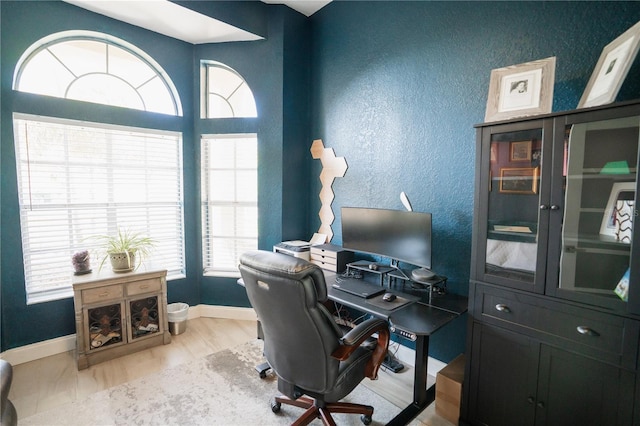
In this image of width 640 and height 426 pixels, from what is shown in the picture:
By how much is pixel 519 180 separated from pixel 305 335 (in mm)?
1365

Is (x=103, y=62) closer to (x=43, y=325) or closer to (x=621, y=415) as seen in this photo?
(x=43, y=325)

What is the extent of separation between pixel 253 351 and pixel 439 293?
1627mm

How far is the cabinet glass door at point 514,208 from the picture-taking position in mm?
1586

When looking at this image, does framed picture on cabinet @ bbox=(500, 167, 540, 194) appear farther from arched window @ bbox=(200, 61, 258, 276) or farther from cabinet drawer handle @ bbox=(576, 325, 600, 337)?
arched window @ bbox=(200, 61, 258, 276)

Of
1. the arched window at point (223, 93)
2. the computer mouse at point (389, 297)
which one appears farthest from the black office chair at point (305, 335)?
the arched window at point (223, 93)

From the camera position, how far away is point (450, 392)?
1880mm

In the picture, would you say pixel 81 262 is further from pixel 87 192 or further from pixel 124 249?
pixel 87 192

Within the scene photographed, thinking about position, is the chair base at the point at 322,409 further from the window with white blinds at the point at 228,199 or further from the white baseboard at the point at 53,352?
the window with white blinds at the point at 228,199

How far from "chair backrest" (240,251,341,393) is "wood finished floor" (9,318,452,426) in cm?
67

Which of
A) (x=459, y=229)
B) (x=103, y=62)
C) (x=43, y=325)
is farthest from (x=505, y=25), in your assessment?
(x=43, y=325)

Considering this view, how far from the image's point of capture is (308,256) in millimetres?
2949

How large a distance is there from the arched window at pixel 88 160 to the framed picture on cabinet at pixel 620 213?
3.38m

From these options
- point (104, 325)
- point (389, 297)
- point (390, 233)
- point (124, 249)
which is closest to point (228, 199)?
point (124, 249)

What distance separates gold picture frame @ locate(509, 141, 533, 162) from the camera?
63.3 inches
